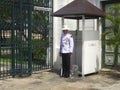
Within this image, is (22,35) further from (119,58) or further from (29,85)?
(119,58)

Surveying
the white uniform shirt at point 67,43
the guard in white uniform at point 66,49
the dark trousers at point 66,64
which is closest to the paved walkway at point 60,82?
the dark trousers at point 66,64

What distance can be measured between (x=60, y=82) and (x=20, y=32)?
2.32 m

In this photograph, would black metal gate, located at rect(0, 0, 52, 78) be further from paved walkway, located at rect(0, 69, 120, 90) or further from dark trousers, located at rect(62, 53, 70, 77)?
dark trousers, located at rect(62, 53, 70, 77)

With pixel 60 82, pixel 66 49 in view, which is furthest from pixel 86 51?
pixel 60 82

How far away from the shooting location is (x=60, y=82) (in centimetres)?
1102

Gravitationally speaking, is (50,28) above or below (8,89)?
above

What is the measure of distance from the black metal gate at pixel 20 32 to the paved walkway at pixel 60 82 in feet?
1.57

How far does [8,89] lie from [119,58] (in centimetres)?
590

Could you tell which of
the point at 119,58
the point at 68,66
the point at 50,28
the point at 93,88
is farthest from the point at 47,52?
the point at 93,88

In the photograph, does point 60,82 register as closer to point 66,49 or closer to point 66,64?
point 66,64

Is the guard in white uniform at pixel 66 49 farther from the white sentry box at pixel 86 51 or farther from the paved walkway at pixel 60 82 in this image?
the white sentry box at pixel 86 51

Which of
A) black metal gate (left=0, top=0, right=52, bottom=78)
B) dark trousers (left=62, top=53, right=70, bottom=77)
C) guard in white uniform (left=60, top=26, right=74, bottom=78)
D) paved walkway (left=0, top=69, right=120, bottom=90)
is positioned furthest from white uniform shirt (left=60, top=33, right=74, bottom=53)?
black metal gate (left=0, top=0, right=52, bottom=78)

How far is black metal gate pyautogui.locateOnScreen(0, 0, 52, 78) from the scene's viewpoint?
37.3ft

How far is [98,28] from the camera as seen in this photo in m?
13.0
